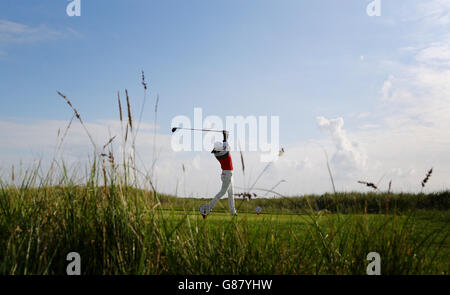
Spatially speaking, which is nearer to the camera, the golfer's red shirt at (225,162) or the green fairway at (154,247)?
the green fairway at (154,247)

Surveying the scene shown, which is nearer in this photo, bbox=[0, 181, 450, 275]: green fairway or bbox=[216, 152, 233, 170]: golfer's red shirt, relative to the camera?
bbox=[0, 181, 450, 275]: green fairway

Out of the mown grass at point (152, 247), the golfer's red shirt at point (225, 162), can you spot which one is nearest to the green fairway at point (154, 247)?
the mown grass at point (152, 247)

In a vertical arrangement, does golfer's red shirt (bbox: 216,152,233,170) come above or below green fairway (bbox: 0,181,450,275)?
above

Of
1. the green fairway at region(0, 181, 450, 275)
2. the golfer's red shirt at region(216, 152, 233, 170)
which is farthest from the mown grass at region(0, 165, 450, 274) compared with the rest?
the golfer's red shirt at region(216, 152, 233, 170)

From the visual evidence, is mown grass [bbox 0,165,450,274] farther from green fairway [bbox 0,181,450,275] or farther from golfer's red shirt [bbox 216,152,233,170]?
golfer's red shirt [bbox 216,152,233,170]

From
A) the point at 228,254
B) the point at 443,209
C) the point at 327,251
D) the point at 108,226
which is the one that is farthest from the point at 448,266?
the point at 443,209

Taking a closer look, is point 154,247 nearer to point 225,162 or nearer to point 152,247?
point 152,247

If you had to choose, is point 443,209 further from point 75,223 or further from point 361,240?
point 75,223

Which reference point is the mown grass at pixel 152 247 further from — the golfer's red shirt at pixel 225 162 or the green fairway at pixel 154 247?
the golfer's red shirt at pixel 225 162

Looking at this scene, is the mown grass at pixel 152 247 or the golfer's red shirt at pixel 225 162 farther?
the golfer's red shirt at pixel 225 162

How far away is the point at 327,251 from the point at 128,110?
8.29 feet

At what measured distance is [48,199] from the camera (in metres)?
4.17

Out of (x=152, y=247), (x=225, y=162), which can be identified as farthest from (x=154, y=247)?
(x=225, y=162)

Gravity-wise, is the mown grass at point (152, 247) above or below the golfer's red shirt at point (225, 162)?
below
